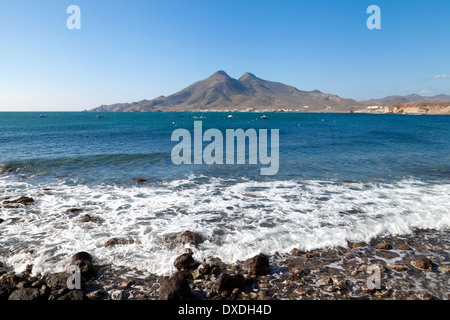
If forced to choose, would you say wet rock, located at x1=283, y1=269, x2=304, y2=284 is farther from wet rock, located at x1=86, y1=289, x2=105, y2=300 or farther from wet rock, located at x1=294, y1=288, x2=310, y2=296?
wet rock, located at x1=86, y1=289, x2=105, y2=300

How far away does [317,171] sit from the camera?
2164cm

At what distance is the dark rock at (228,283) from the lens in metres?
6.98

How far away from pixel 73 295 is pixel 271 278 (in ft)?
18.2

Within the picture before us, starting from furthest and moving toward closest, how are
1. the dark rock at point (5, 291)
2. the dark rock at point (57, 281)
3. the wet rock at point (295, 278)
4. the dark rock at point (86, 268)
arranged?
the dark rock at point (86, 268) → the wet rock at point (295, 278) → the dark rock at point (57, 281) → the dark rock at point (5, 291)

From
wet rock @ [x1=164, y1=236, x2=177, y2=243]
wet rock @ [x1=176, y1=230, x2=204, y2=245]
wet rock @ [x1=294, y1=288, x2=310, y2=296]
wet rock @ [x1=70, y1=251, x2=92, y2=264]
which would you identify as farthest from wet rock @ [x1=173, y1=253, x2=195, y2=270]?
wet rock @ [x1=294, y1=288, x2=310, y2=296]

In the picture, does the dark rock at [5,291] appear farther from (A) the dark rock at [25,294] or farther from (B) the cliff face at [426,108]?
(B) the cliff face at [426,108]

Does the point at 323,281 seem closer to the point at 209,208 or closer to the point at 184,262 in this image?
the point at 184,262

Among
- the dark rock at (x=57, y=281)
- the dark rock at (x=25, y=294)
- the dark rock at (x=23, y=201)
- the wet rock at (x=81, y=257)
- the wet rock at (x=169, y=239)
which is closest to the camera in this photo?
the dark rock at (x=25, y=294)

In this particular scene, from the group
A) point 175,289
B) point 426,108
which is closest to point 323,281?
point 175,289

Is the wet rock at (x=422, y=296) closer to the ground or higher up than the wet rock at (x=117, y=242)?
closer to the ground

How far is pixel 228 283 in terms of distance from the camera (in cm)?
707

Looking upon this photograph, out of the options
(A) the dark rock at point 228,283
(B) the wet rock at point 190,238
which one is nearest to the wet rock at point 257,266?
(A) the dark rock at point 228,283

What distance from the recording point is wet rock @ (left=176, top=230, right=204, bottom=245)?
389 inches
